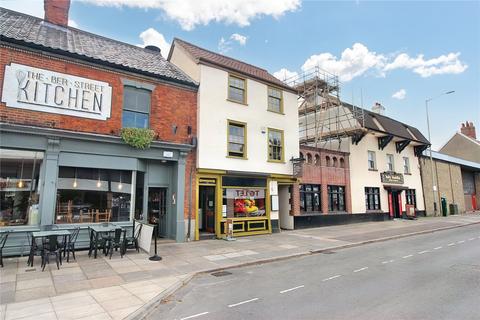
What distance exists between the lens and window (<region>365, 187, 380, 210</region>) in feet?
77.2

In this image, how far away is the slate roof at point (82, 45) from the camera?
10.9m

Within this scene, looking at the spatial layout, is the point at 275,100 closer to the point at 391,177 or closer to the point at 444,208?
the point at 391,177

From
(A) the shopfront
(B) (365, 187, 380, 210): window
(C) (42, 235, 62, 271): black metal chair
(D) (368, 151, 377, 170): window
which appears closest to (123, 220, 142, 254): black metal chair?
(C) (42, 235, 62, 271): black metal chair

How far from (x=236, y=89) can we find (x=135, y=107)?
18.4 feet

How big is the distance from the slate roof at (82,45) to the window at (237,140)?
2.93 meters

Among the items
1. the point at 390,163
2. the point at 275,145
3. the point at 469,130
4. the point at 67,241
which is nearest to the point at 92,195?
the point at 67,241

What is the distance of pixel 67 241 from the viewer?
10.1 metres

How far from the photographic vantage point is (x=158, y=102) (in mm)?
13148

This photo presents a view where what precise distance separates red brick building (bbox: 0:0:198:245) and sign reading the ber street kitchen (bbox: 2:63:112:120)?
31 millimetres

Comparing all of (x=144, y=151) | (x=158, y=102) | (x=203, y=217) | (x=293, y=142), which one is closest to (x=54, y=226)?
(x=144, y=151)

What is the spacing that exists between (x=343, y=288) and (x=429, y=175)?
2862 centimetres

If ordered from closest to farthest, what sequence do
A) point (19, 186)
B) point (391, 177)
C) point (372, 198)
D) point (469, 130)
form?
1. point (19, 186)
2. point (372, 198)
3. point (391, 177)
4. point (469, 130)

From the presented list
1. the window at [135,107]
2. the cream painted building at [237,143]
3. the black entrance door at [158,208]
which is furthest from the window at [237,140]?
the window at [135,107]

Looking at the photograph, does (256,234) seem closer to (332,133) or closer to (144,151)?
(144,151)
